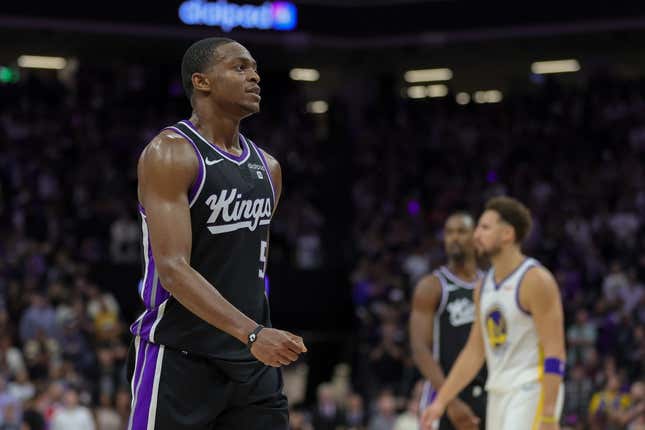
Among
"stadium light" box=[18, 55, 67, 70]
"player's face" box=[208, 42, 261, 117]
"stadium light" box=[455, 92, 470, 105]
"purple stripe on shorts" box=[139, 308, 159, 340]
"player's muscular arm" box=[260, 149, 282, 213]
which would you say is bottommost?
"purple stripe on shorts" box=[139, 308, 159, 340]

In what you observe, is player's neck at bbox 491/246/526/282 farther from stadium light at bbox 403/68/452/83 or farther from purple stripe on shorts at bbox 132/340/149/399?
stadium light at bbox 403/68/452/83

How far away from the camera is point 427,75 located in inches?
1125

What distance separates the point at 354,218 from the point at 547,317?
17063 mm

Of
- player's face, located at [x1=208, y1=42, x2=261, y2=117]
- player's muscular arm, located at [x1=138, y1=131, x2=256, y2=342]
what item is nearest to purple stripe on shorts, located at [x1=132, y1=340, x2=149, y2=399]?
player's muscular arm, located at [x1=138, y1=131, x2=256, y2=342]

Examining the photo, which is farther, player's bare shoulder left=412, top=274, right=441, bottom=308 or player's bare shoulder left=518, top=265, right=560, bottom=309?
player's bare shoulder left=412, top=274, right=441, bottom=308

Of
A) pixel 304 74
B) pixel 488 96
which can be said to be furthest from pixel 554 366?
pixel 304 74

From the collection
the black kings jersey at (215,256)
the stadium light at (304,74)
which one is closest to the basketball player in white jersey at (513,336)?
the black kings jersey at (215,256)

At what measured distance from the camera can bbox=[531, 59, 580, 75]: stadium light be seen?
1063 inches

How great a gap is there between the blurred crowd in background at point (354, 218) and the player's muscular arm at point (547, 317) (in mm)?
7061

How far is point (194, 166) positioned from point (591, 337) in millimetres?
12868

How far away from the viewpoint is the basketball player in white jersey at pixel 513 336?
6.60m

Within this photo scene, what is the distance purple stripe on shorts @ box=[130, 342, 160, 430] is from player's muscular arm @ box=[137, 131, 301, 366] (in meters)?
0.33

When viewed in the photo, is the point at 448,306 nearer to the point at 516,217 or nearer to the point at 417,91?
the point at 516,217

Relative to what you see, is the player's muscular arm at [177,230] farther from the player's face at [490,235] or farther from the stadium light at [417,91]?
the stadium light at [417,91]
